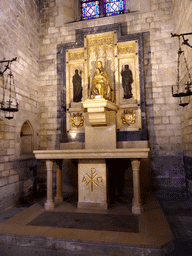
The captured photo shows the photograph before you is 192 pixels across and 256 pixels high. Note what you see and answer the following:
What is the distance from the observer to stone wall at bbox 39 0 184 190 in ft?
18.8

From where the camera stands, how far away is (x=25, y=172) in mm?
5879

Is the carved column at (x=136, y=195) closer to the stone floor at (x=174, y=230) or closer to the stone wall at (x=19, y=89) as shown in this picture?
the stone floor at (x=174, y=230)

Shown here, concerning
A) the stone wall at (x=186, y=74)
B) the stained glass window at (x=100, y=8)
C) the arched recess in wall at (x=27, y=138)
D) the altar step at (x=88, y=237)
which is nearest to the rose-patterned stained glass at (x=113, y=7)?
the stained glass window at (x=100, y=8)

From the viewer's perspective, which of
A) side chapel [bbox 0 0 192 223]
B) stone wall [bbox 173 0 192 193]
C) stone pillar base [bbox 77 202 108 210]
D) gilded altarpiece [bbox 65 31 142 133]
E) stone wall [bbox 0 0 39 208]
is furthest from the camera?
gilded altarpiece [bbox 65 31 142 133]

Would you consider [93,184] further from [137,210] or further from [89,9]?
[89,9]

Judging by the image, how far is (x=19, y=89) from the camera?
5762mm

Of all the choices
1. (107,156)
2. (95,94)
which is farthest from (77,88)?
(107,156)

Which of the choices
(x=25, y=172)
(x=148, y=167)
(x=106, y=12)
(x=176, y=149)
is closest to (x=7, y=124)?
(x=25, y=172)

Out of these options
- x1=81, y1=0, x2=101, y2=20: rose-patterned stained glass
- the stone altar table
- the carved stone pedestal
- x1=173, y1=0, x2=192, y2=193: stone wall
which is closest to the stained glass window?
x1=81, y1=0, x2=101, y2=20: rose-patterned stained glass

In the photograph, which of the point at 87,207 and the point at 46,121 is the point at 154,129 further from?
the point at 46,121

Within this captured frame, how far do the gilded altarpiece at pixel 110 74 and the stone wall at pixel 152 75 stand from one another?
15.7 inches

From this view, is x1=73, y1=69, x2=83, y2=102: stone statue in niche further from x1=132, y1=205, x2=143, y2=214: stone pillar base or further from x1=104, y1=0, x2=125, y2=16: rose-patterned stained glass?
x1=132, y1=205, x2=143, y2=214: stone pillar base

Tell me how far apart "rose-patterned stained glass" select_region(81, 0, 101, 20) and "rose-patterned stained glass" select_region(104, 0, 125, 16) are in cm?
30

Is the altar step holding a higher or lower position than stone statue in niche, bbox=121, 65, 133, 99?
lower
